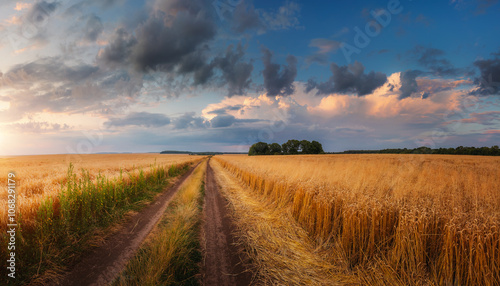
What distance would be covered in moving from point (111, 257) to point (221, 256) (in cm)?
265

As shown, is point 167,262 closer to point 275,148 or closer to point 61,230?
point 61,230

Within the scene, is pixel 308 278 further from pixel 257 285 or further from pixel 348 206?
pixel 348 206

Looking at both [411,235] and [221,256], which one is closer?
[411,235]

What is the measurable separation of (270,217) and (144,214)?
5.30 meters

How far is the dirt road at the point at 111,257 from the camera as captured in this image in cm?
399

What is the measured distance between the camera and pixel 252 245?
536cm

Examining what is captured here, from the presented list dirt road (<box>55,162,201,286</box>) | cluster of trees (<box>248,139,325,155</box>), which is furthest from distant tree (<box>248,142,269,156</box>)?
dirt road (<box>55,162,201,286</box>)

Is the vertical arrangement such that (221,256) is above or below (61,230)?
below

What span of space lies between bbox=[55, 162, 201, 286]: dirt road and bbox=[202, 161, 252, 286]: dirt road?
186cm

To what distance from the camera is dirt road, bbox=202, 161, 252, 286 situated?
13.0ft

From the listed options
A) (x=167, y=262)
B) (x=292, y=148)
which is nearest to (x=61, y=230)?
(x=167, y=262)

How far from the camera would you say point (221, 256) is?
485 centimetres

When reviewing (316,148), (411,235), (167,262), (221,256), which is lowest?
(221,256)

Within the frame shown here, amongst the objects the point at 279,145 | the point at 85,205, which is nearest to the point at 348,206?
the point at 85,205
